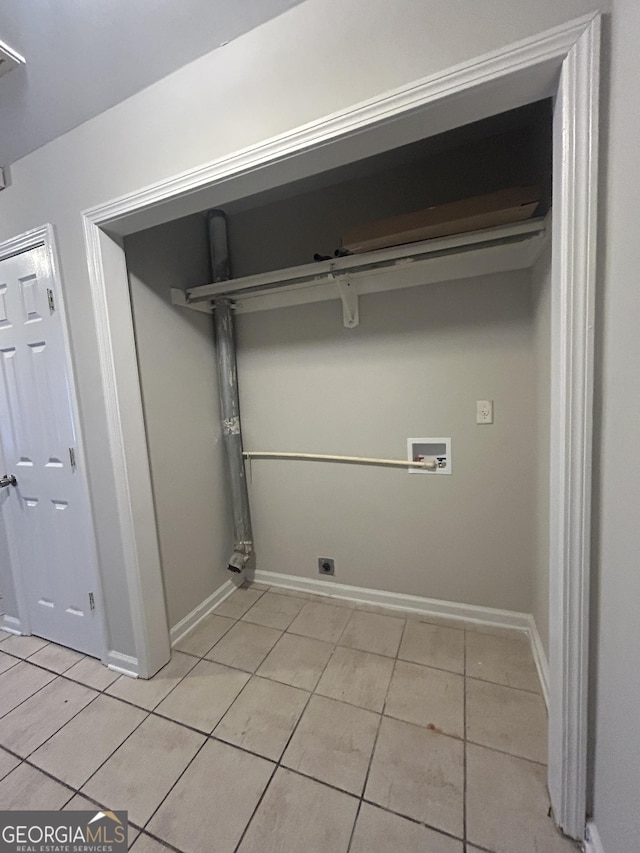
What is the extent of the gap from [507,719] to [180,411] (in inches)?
82.5

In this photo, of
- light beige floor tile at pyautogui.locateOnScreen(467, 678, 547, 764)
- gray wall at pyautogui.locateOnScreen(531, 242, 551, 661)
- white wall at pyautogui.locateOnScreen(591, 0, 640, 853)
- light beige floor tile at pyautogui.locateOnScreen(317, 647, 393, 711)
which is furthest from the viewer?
light beige floor tile at pyautogui.locateOnScreen(317, 647, 393, 711)

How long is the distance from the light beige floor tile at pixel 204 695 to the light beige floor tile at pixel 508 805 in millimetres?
984

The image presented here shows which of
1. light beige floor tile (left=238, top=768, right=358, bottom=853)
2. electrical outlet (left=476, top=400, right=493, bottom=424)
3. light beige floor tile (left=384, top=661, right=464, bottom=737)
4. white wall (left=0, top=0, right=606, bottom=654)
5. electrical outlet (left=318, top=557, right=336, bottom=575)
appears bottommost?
light beige floor tile (left=384, top=661, right=464, bottom=737)

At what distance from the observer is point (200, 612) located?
2082 millimetres

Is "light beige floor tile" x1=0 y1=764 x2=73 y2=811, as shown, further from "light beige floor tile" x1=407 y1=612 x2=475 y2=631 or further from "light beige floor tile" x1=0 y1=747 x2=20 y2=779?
"light beige floor tile" x1=407 y1=612 x2=475 y2=631

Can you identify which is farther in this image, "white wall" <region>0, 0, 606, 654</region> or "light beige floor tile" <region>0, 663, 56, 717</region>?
"light beige floor tile" <region>0, 663, 56, 717</region>

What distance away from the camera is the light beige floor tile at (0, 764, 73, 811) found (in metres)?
1.14

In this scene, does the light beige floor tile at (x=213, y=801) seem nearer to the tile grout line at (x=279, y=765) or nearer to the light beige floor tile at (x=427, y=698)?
the tile grout line at (x=279, y=765)

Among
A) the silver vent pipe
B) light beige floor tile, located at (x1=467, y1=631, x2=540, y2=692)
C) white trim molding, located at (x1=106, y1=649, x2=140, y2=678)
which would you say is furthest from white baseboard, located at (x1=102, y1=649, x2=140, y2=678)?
light beige floor tile, located at (x1=467, y1=631, x2=540, y2=692)

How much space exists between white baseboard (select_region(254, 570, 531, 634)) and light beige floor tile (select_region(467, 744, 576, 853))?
718 mm

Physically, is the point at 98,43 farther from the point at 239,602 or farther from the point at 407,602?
the point at 407,602

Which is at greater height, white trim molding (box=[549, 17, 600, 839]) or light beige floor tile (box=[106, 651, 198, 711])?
white trim molding (box=[549, 17, 600, 839])

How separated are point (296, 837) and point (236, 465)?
5.41 feet

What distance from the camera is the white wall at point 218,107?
88 centimetres
